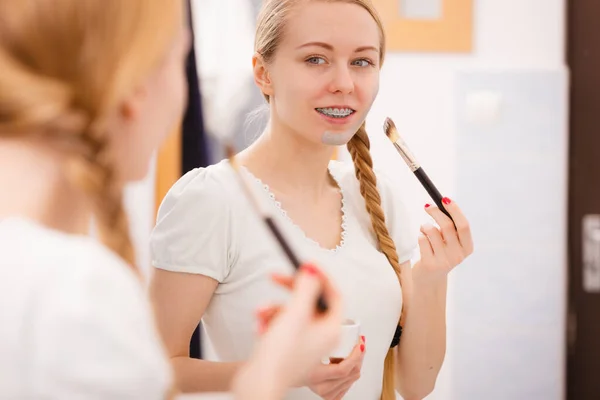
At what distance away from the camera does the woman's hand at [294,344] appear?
1.53 ft

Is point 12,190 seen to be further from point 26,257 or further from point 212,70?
point 212,70

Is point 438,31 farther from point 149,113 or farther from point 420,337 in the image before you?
point 149,113

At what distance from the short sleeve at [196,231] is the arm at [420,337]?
10.3 inches

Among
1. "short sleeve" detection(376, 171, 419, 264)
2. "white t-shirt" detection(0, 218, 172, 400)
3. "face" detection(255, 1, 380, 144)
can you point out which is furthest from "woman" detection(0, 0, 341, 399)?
"short sleeve" detection(376, 171, 419, 264)

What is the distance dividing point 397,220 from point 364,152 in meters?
0.10

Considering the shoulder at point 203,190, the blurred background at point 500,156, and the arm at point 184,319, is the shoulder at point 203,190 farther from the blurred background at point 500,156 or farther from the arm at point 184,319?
the blurred background at point 500,156

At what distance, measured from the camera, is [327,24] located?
0.86m

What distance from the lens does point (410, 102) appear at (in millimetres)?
1788

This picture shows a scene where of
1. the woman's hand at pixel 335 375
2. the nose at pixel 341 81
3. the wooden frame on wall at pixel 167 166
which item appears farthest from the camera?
the wooden frame on wall at pixel 167 166

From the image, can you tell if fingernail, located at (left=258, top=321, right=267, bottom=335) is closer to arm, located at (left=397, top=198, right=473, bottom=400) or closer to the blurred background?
arm, located at (left=397, top=198, right=473, bottom=400)

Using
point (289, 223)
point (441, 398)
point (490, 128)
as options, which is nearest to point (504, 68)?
point (490, 128)

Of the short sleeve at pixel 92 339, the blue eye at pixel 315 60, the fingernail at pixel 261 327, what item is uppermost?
the blue eye at pixel 315 60

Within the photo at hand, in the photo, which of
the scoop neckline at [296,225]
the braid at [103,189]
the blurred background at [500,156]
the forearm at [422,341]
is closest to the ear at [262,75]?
the scoop neckline at [296,225]

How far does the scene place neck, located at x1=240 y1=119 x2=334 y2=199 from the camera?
2.99 ft
